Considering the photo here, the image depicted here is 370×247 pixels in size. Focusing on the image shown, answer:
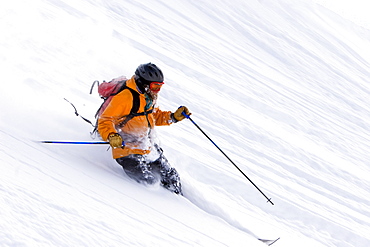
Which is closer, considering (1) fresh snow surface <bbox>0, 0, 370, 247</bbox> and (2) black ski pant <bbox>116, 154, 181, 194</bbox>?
(1) fresh snow surface <bbox>0, 0, 370, 247</bbox>

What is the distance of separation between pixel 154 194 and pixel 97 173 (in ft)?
2.28

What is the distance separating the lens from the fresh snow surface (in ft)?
10.0

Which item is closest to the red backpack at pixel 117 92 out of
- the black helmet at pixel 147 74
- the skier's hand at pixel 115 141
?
the black helmet at pixel 147 74

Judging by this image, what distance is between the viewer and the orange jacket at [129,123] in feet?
13.8

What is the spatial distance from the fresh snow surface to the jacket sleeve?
444mm

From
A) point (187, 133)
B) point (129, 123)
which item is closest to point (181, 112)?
point (129, 123)

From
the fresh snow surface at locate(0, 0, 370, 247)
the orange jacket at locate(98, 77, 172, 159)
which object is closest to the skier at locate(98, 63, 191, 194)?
the orange jacket at locate(98, 77, 172, 159)

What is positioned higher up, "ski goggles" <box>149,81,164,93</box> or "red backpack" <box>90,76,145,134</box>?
"ski goggles" <box>149,81,164,93</box>

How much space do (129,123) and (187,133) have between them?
2.66 metres

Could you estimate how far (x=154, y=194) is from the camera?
177 inches

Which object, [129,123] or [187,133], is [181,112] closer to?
[129,123]

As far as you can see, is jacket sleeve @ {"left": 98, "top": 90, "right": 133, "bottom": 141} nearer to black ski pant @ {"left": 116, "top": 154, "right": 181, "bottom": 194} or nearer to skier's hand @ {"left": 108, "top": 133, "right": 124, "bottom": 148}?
skier's hand @ {"left": 108, "top": 133, "right": 124, "bottom": 148}

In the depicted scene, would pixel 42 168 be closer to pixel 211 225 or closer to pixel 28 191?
pixel 28 191

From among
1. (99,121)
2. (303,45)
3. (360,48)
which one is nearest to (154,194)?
(99,121)
